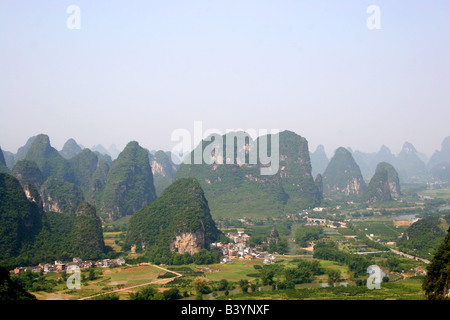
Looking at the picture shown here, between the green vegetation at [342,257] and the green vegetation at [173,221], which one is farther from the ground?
the green vegetation at [173,221]

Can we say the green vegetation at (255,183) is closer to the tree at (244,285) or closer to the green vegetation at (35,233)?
the green vegetation at (35,233)

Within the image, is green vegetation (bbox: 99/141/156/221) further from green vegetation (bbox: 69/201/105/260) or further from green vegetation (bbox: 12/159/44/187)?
green vegetation (bbox: 69/201/105/260)

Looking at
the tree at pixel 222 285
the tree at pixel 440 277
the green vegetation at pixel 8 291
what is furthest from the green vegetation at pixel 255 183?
the green vegetation at pixel 8 291

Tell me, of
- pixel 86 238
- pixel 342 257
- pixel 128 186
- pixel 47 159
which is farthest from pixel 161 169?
pixel 342 257

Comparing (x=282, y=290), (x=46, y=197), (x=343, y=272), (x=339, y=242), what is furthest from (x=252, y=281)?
(x=46, y=197)

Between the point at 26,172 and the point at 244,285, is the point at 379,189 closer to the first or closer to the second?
the point at 244,285

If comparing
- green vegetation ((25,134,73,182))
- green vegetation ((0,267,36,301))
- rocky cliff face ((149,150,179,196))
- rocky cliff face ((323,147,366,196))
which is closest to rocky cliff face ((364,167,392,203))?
rocky cliff face ((323,147,366,196))
